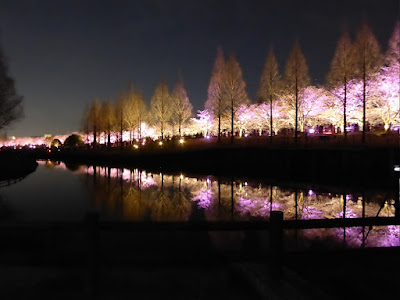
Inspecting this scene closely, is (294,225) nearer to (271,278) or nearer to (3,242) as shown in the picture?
(271,278)

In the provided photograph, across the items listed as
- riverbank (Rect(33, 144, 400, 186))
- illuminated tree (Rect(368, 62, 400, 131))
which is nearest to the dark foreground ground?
riverbank (Rect(33, 144, 400, 186))

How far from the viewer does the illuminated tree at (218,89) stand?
4409cm

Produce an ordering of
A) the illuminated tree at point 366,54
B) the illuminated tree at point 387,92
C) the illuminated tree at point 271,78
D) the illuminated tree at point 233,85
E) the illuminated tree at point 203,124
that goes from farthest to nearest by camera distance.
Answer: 1. the illuminated tree at point 203,124
2. the illuminated tree at point 233,85
3. the illuminated tree at point 271,78
4. the illuminated tree at point 366,54
5. the illuminated tree at point 387,92

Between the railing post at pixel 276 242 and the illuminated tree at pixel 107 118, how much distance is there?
2550 inches

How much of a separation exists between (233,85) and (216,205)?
28.9 metres

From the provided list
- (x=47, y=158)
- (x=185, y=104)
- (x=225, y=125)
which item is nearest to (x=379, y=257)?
(x=185, y=104)

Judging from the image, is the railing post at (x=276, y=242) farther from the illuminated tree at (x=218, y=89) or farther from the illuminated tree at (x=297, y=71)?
the illuminated tree at (x=218, y=89)

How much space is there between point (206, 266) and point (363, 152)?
86.5ft

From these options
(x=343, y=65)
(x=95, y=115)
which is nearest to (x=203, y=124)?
(x=95, y=115)

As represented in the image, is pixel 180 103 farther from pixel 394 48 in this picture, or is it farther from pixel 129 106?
pixel 394 48

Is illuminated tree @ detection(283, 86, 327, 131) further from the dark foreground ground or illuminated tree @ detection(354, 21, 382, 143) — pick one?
the dark foreground ground

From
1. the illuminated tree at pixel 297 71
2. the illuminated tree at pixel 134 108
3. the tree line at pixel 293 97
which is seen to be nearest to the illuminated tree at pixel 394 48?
the tree line at pixel 293 97

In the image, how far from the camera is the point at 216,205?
58.7 feet

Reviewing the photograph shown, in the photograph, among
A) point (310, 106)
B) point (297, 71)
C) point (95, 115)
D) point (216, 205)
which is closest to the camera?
point (216, 205)
